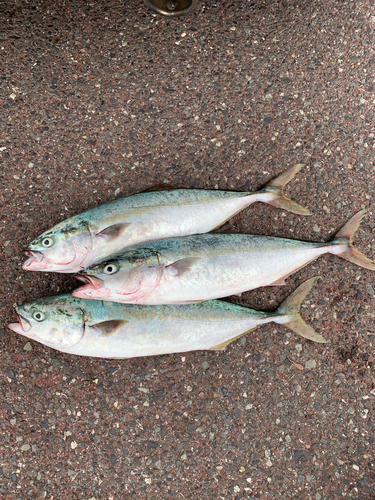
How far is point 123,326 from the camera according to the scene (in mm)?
2557

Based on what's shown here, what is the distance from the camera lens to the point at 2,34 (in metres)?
2.99

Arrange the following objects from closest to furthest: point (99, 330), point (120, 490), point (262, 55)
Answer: point (99, 330) < point (120, 490) < point (262, 55)

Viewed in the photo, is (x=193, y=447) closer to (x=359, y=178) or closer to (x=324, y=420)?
(x=324, y=420)

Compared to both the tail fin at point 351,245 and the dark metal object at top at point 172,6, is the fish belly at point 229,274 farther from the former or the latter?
the dark metal object at top at point 172,6

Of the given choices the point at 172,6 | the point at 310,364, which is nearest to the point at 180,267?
the point at 310,364

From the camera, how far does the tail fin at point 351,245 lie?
9.75 ft

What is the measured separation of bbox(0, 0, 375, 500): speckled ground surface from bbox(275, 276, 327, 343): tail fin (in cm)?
11

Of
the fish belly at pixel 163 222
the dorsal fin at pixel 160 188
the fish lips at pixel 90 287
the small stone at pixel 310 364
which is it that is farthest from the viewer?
the small stone at pixel 310 364

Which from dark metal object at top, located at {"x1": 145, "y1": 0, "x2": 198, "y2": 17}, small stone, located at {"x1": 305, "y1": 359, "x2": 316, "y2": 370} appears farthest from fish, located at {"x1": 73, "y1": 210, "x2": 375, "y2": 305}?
dark metal object at top, located at {"x1": 145, "y1": 0, "x2": 198, "y2": 17}

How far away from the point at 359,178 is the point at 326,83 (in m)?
0.86

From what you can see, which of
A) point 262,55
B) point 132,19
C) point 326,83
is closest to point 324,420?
point 326,83

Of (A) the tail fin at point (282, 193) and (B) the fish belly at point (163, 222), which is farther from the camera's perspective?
(A) the tail fin at point (282, 193)

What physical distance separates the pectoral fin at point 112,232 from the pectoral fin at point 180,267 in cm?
43

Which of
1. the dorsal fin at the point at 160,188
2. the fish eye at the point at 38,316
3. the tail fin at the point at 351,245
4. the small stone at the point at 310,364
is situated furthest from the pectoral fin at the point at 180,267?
the small stone at the point at 310,364
